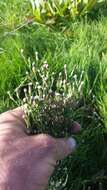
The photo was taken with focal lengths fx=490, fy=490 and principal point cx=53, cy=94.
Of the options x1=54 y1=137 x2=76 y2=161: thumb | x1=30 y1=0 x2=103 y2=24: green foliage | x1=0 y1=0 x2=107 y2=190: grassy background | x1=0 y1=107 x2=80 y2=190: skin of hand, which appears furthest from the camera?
x1=30 y1=0 x2=103 y2=24: green foliage

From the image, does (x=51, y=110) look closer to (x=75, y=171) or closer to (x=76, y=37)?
(x=75, y=171)

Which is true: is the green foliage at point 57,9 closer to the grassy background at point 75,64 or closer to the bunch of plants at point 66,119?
the grassy background at point 75,64

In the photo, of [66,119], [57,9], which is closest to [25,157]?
[66,119]

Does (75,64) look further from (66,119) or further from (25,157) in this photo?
(25,157)

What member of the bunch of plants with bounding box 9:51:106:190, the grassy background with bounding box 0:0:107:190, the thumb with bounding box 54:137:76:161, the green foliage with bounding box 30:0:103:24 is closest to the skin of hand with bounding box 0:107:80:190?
the thumb with bounding box 54:137:76:161

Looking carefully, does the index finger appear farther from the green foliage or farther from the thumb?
the green foliage

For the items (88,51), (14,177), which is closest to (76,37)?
(88,51)

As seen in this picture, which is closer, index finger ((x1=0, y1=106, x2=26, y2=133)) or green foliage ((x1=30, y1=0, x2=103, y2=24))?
index finger ((x1=0, y1=106, x2=26, y2=133))
